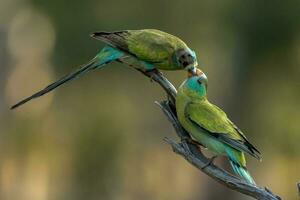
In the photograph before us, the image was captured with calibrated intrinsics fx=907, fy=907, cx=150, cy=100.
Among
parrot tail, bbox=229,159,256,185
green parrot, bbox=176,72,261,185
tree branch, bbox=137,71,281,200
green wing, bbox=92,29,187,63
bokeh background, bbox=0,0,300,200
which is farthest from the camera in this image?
bokeh background, bbox=0,0,300,200

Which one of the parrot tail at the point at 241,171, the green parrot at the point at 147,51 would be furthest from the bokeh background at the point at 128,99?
the parrot tail at the point at 241,171

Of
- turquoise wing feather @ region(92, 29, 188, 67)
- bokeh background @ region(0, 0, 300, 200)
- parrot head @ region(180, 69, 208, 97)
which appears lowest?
parrot head @ region(180, 69, 208, 97)

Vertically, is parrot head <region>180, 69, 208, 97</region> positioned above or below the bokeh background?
below

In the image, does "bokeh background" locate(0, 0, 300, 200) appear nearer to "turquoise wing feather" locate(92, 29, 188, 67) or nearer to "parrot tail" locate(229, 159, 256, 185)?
"turquoise wing feather" locate(92, 29, 188, 67)

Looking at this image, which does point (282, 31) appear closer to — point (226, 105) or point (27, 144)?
point (226, 105)

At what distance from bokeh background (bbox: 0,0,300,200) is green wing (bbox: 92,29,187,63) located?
11077 mm

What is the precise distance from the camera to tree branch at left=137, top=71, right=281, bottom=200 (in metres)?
3.62

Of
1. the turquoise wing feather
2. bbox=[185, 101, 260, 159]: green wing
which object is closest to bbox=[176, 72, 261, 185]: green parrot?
bbox=[185, 101, 260, 159]: green wing

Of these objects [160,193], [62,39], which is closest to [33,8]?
[62,39]

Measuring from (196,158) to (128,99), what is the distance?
52.9 feet

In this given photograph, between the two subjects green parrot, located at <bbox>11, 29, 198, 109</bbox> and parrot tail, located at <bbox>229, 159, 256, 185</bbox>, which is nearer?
parrot tail, located at <bbox>229, 159, 256, 185</bbox>

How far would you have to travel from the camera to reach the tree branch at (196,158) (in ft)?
11.9

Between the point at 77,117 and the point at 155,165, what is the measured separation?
11.9ft

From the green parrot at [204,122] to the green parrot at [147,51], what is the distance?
10 centimetres
